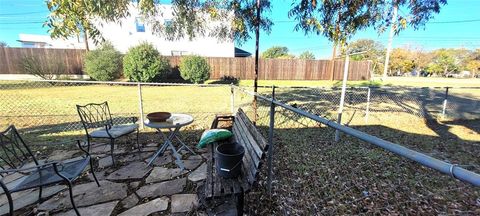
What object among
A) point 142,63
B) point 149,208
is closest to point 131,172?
point 149,208

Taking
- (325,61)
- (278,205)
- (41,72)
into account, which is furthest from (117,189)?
(325,61)

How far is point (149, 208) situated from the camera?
2455 mm

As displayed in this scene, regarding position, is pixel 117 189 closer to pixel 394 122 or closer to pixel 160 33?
pixel 160 33

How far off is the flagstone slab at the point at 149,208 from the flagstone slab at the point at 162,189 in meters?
0.13

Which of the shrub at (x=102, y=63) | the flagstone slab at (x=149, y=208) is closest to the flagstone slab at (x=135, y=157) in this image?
the flagstone slab at (x=149, y=208)

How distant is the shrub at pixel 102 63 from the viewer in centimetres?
1417

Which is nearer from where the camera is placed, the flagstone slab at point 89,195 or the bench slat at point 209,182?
the bench slat at point 209,182

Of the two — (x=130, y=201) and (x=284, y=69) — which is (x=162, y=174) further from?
(x=284, y=69)

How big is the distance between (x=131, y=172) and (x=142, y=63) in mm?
12140

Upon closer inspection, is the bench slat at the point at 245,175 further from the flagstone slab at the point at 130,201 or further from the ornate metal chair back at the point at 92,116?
the ornate metal chair back at the point at 92,116

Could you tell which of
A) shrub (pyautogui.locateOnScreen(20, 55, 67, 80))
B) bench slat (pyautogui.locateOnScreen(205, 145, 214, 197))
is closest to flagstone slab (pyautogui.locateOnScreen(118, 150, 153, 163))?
bench slat (pyautogui.locateOnScreen(205, 145, 214, 197))

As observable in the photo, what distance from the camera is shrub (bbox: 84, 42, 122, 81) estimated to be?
14.2 m

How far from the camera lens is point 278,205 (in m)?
2.52

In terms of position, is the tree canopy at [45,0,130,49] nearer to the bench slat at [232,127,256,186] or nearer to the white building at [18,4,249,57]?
the bench slat at [232,127,256,186]
